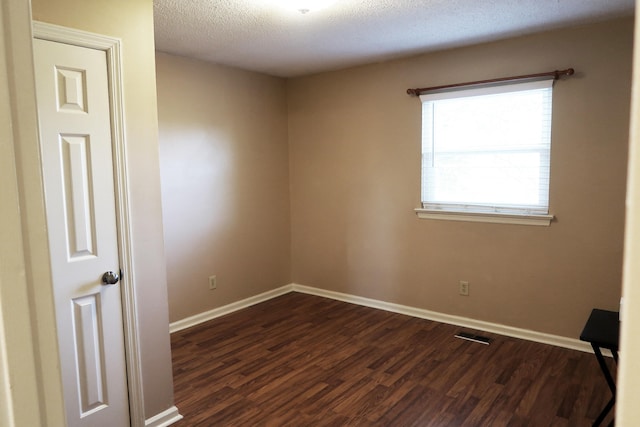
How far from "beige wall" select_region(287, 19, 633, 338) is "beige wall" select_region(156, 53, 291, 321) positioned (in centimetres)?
27

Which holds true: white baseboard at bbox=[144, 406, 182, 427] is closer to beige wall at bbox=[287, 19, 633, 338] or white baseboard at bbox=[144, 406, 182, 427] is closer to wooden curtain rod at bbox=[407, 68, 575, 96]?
beige wall at bbox=[287, 19, 633, 338]

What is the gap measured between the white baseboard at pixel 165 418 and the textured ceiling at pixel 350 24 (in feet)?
7.71

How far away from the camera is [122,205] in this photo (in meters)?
2.14

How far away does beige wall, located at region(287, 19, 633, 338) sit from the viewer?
3.08 meters

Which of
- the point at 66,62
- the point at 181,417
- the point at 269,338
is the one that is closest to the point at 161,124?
the point at 66,62

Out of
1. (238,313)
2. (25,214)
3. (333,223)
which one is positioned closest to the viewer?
(25,214)

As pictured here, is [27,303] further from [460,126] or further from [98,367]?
[460,126]

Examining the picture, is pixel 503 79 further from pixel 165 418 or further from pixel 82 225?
pixel 165 418

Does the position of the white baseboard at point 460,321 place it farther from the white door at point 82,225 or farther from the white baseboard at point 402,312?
the white door at point 82,225

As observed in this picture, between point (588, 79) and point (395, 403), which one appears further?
point (588, 79)

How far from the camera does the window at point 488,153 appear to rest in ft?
10.9

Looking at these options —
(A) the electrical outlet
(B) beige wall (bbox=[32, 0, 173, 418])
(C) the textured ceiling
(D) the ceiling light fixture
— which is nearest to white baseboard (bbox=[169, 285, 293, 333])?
(B) beige wall (bbox=[32, 0, 173, 418])

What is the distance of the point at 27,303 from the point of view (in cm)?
52

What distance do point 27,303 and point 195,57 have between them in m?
3.67
